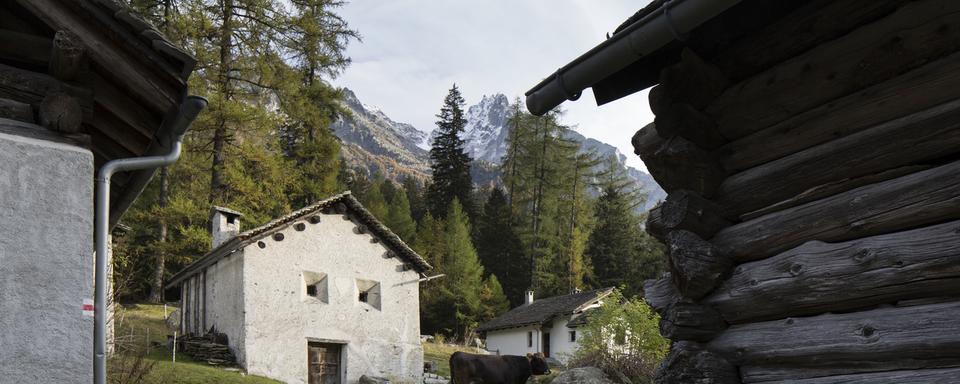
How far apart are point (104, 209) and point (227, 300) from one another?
67.2 ft

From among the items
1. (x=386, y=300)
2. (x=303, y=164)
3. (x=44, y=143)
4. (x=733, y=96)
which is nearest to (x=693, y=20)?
(x=733, y=96)

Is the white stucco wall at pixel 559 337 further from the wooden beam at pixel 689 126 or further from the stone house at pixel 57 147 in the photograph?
the stone house at pixel 57 147

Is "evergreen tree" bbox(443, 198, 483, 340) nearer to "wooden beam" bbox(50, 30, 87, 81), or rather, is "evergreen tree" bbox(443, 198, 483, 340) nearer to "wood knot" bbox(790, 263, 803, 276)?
"wooden beam" bbox(50, 30, 87, 81)

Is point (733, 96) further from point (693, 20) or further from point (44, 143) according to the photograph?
point (44, 143)

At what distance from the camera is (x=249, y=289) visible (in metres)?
23.6

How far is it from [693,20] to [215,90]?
28831 mm

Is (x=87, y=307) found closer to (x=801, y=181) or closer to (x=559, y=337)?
(x=801, y=181)

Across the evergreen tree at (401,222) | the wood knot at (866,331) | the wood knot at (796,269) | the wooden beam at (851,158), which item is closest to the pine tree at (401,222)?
the evergreen tree at (401,222)

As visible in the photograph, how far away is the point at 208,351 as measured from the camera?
23.3 m

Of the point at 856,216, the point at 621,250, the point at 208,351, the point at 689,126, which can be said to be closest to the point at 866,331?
the point at 856,216

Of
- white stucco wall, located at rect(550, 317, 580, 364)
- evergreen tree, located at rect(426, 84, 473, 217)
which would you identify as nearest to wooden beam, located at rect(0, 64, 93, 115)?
white stucco wall, located at rect(550, 317, 580, 364)

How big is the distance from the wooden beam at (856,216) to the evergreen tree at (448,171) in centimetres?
5577

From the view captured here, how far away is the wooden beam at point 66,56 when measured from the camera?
5109mm

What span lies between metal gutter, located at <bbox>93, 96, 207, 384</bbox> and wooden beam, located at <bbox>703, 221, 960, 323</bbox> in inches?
156
